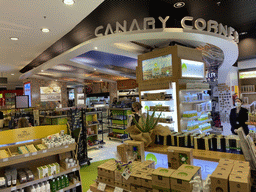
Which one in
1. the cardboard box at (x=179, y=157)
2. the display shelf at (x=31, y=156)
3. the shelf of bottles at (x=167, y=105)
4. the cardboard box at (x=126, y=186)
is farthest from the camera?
the shelf of bottles at (x=167, y=105)

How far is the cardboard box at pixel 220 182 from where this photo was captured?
1.35 meters

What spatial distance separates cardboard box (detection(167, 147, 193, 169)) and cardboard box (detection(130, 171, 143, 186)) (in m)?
0.45

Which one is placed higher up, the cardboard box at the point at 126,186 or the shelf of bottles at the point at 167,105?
the shelf of bottles at the point at 167,105

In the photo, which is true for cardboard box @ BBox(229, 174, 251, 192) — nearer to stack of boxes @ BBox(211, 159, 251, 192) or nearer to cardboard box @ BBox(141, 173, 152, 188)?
stack of boxes @ BBox(211, 159, 251, 192)

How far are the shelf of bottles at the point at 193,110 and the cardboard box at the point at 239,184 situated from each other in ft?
14.3

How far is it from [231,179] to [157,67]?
4.91m

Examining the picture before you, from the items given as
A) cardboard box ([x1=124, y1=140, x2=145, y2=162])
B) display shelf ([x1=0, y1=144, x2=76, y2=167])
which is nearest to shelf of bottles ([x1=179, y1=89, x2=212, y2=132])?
cardboard box ([x1=124, y1=140, x2=145, y2=162])

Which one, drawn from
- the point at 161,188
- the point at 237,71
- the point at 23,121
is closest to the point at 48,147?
the point at 161,188

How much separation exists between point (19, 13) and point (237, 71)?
11342mm

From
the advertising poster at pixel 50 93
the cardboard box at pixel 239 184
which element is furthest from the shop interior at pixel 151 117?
the advertising poster at pixel 50 93

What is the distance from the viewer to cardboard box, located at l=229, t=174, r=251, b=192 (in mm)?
1290

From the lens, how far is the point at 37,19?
4.62 metres

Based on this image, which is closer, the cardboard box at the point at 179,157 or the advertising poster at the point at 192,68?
the cardboard box at the point at 179,157

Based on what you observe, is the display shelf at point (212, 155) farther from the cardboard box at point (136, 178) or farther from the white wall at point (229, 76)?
the white wall at point (229, 76)
